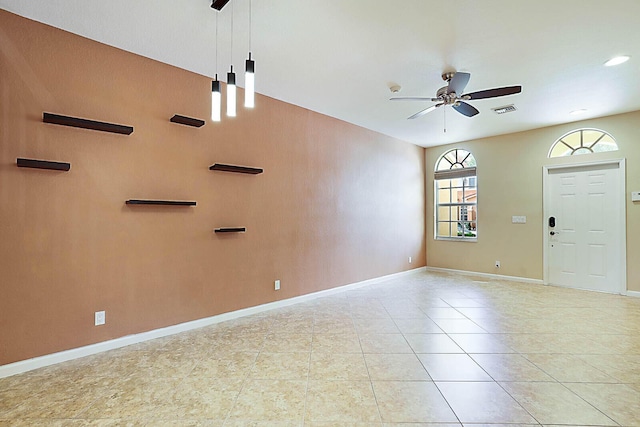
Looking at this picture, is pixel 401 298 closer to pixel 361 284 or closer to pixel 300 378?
pixel 361 284

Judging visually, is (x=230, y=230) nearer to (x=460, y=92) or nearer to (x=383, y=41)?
(x=383, y=41)

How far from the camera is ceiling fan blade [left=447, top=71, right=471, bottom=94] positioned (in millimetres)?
3043

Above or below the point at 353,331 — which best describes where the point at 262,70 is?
above

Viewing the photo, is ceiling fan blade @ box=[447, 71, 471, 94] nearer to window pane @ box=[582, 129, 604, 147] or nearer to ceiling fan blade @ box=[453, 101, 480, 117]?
ceiling fan blade @ box=[453, 101, 480, 117]

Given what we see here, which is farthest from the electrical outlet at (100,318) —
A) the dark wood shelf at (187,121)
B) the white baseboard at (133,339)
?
the dark wood shelf at (187,121)

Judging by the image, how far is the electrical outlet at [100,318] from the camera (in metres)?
2.83

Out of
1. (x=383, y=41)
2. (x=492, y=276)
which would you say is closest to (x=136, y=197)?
(x=383, y=41)

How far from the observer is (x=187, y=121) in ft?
10.9

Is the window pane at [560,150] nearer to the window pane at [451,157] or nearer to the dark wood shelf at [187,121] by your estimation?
the window pane at [451,157]

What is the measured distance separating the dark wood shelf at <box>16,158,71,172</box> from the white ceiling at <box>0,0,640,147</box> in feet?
3.79

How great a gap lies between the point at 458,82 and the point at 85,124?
11.5ft

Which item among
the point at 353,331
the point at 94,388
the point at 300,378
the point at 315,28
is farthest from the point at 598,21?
the point at 94,388

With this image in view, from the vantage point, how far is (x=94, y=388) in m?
2.25

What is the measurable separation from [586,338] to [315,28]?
12.9ft
